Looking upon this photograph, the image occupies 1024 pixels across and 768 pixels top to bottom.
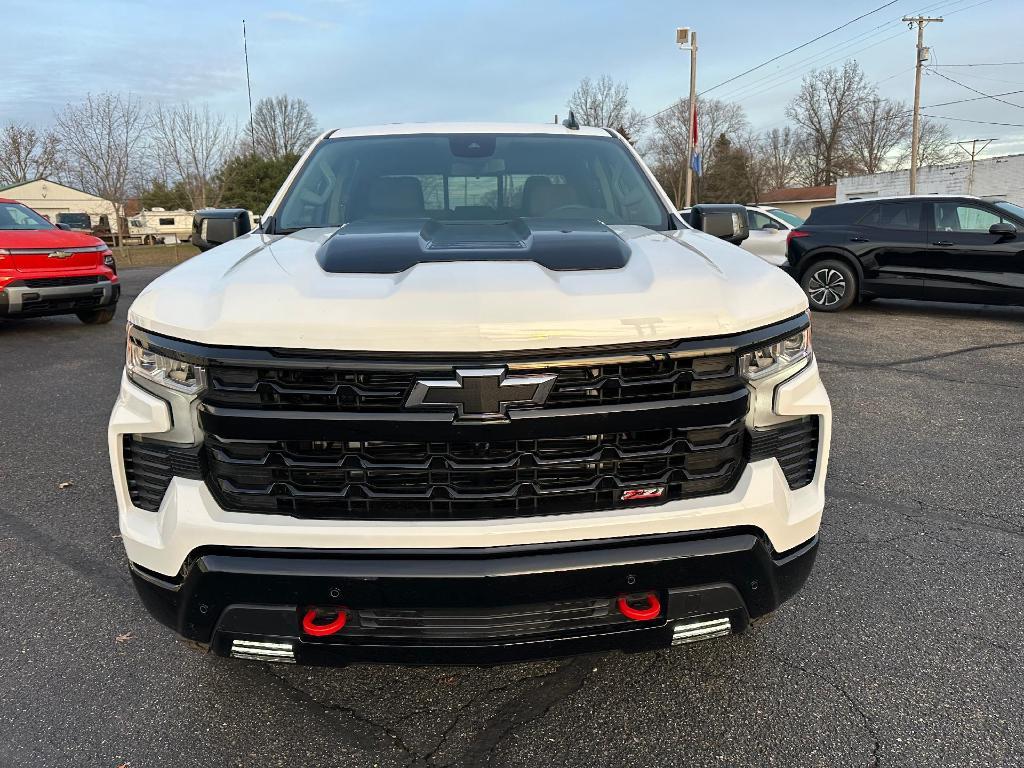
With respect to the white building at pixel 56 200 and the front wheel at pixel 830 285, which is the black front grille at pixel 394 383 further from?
the white building at pixel 56 200

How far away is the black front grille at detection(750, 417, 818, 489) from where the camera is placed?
1.97 meters

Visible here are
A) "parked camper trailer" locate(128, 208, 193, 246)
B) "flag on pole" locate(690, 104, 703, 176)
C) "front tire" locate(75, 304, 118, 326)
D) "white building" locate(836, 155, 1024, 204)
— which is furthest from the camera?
"parked camper trailer" locate(128, 208, 193, 246)

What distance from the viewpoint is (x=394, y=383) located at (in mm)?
1773

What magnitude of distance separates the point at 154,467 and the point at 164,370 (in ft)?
0.86

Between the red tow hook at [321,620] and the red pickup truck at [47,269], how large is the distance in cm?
872

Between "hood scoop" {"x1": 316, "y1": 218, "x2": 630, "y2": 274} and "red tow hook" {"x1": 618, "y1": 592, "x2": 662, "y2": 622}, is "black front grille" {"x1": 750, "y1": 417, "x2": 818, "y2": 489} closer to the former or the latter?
"red tow hook" {"x1": 618, "y1": 592, "x2": 662, "y2": 622}

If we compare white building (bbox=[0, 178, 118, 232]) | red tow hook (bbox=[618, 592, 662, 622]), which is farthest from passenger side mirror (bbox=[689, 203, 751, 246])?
white building (bbox=[0, 178, 118, 232])

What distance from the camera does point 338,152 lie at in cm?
353

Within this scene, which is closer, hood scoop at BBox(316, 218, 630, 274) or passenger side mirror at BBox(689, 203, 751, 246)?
hood scoop at BBox(316, 218, 630, 274)

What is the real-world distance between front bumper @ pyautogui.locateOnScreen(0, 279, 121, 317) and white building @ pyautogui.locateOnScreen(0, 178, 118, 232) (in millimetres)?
50930

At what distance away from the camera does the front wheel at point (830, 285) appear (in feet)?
33.8

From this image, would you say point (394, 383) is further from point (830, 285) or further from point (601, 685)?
point (830, 285)

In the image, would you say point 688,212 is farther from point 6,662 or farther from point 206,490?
point 6,662

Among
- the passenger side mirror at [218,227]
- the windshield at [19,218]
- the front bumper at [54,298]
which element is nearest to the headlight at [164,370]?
the passenger side mirror at [218,227]
